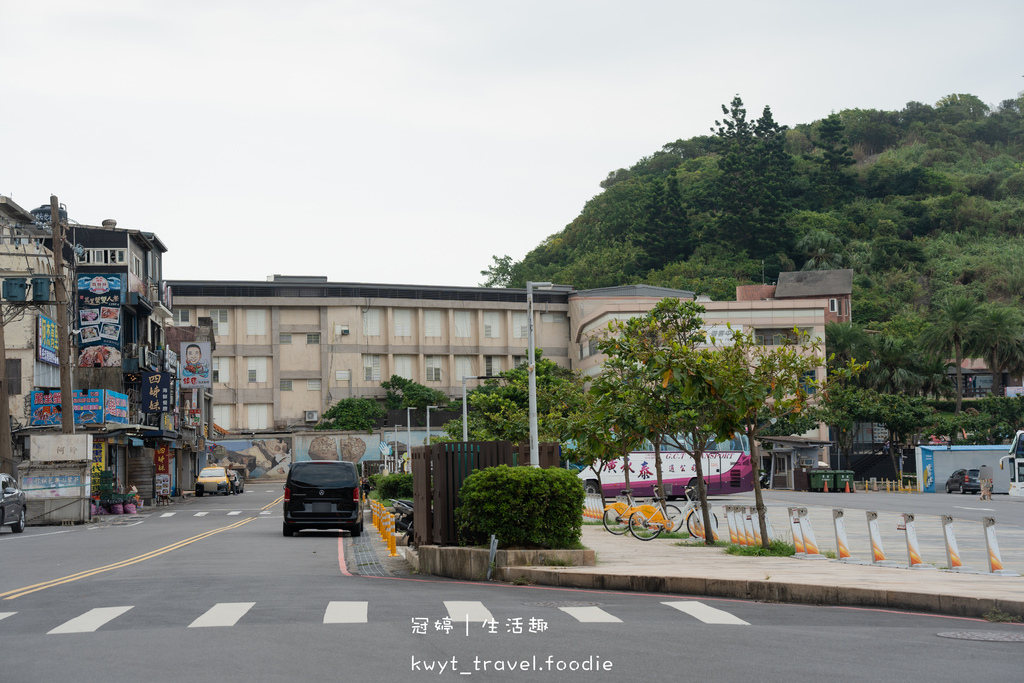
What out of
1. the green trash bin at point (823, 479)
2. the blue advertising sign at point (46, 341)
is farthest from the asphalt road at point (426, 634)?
the green trash bin at point (823, 479)

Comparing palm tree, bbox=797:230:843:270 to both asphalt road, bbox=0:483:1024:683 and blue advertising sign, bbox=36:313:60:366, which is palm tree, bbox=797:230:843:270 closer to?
blue advertising sign, bbox=36:313:60:366

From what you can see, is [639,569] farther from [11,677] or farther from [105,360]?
[105,360]

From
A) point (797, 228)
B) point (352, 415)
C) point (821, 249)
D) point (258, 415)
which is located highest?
point (797, 228)

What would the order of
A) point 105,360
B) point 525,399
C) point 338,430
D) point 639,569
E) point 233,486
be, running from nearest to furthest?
point 639,569, point 105,360, point 525,399, point 233,486, point 338,430

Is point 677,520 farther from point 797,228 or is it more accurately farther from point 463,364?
point 797,228

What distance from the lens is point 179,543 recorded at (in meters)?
23.0

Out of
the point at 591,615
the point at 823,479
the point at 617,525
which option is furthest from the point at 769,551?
the point at 823,479

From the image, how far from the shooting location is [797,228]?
351ft

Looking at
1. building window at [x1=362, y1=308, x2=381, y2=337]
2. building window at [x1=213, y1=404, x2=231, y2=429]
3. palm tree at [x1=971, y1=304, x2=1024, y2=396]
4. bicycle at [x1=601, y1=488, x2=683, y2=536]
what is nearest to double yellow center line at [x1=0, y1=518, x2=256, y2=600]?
bicycle at [x1=601, y1=488, x2=683, y2=536]

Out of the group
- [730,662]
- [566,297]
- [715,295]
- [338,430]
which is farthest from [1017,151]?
[730,662]

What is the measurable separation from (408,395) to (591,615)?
79.0 m

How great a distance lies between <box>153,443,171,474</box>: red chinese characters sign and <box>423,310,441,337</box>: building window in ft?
119

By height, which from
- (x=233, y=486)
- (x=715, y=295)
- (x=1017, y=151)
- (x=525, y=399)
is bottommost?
(x=233, y=486)

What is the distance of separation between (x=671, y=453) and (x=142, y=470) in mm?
25363
